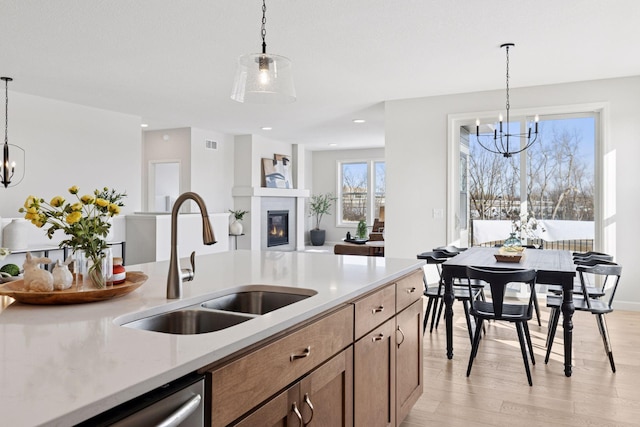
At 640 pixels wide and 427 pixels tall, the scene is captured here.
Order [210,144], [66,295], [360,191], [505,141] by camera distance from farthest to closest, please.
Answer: [360,191] < [210,144] < [505,141] < [66,295]

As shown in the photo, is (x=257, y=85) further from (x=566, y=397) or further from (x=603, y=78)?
(x=603, y=78)

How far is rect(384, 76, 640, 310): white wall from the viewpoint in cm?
520

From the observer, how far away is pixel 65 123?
6684 mm

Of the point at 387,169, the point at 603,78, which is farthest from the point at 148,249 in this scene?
the point at 603,78

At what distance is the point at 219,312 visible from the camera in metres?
1.55

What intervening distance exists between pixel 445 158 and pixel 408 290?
396 centimetres

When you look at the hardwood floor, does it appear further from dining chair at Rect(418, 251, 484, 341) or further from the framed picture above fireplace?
the framed picture above fireplace

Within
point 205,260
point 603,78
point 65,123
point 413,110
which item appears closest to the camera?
point 205,260

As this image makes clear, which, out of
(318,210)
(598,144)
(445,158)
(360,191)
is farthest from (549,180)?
(318,210)

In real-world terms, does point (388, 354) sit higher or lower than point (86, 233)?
lower

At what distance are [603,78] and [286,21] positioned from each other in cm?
369

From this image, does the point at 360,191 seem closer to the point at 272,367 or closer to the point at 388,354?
the point at 388,354

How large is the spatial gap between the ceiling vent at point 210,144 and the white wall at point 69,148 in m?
1.70

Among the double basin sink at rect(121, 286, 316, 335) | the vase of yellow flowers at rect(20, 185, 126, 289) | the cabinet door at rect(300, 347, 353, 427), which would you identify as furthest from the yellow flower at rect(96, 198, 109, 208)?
the cabinet door at rect(300, 347, 353, 427)
